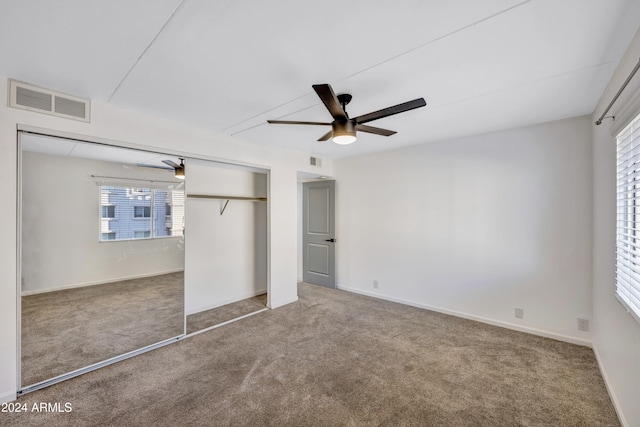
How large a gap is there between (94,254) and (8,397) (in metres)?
1.22

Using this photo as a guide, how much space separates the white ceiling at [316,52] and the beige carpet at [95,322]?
194cm

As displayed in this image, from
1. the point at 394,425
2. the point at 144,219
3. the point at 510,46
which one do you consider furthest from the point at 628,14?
the point at 144,219

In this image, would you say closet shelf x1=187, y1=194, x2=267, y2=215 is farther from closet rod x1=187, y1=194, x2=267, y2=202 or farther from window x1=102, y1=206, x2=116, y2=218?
window x1=102, y1=206, x2=116, y2=218

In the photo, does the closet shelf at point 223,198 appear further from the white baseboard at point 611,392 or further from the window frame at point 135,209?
the white baseboard at point 611,392

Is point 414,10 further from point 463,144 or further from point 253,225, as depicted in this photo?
point 253,225

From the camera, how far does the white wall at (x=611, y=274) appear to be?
1.67 m

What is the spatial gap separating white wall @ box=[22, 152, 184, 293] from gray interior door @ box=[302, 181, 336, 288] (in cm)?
296

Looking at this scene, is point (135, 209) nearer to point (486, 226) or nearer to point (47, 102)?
point (47, 102)

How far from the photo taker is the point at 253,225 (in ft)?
15.2

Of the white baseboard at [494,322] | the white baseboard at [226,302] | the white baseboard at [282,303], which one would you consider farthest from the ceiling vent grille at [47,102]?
the white baseboard at [494,322]

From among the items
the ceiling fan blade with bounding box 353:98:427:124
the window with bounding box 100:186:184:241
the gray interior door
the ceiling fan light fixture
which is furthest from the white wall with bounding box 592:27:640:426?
the window with bounding box 100:186:184:241

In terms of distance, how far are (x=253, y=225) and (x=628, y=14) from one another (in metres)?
4.47

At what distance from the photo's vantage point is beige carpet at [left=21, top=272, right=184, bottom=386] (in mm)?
2354

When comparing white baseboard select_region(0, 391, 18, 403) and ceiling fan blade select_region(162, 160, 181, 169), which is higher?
ceiling fan blade select_region(162, 160, 181, 169)
